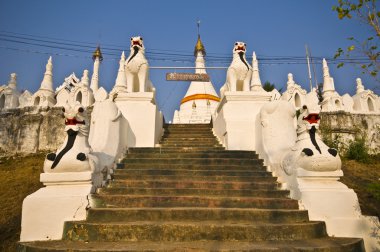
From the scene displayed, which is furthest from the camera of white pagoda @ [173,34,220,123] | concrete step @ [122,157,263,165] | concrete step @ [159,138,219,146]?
white pagoda @ [173,34,220,123]

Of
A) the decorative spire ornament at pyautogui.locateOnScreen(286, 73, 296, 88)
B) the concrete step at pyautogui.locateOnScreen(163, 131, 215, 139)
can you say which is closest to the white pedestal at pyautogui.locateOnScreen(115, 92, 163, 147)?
the concrete step at pyautogui.locateOnScreen(163, 131, 215, 139)

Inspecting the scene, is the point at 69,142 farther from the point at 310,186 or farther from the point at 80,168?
the point at 310,186

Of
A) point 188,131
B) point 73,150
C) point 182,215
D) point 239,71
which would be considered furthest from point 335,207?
point 188,131

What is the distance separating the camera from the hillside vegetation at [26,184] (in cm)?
463

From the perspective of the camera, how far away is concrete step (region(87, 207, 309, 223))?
12.9ft

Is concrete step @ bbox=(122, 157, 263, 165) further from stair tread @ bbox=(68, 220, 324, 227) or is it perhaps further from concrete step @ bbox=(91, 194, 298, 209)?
stair tread @ bbox=(68, 220, 324, 227)

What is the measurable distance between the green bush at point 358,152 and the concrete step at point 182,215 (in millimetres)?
7082

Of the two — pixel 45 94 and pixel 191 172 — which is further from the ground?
pixel 45 94

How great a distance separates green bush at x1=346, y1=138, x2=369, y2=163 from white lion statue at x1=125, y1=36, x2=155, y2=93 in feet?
25.7

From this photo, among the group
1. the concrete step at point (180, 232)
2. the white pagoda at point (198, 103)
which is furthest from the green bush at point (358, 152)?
the white pagoda at point (198, 103)

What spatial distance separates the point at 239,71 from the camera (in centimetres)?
917

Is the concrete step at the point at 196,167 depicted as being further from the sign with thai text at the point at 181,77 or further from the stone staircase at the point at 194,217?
the sign with thai text at the point at 181,77

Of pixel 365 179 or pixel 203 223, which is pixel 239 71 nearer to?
pixel 365 179

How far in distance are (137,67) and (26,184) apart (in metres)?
4.78
